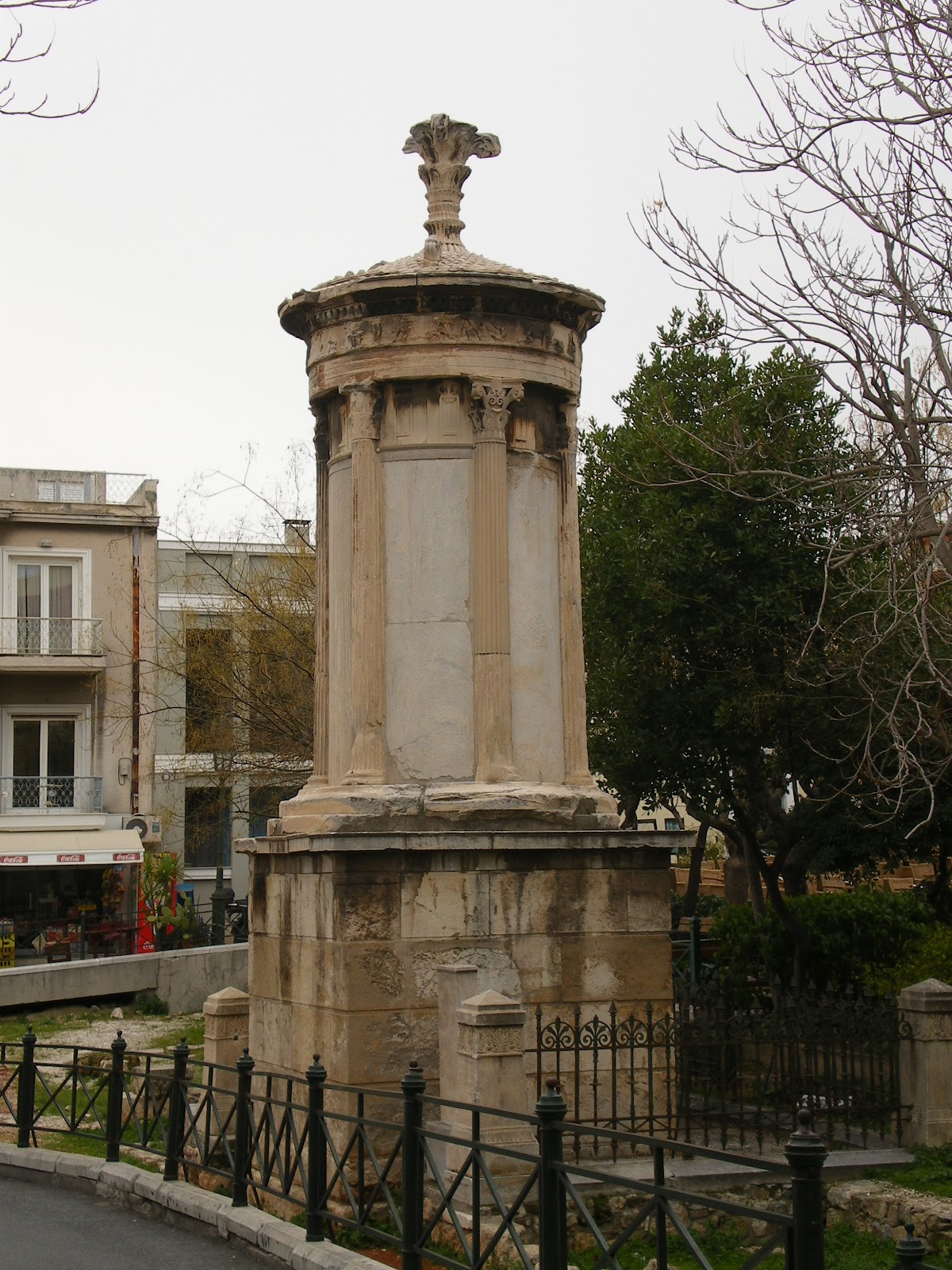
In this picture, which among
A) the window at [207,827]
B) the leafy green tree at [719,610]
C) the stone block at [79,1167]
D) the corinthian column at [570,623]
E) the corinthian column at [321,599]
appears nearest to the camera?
the stone block at [79,1167]

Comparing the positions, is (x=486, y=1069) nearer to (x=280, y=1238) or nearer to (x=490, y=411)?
(x=280, y=1238)

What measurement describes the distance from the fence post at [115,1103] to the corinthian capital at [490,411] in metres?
5.00

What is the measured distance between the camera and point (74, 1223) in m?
10.4

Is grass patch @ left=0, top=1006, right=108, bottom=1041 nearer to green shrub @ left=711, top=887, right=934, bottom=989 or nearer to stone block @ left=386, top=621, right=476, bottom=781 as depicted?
green shrub @ left=711, top=887, right=934, bottom=989

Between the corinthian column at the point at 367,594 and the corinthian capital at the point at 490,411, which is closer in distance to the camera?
the corinthian column at the point at 367,594

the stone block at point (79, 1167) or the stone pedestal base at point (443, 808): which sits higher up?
the stone pedestal base at point (443, 808)

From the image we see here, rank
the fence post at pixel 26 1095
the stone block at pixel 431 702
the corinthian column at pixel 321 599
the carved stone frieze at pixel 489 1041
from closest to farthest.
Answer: the carved stone frieze at pixel 489 1041 → the stone block at pixel 431 702 → the fence post at pixel 26 1095 → the corinthian column at pixel 321 599

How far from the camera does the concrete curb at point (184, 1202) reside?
8672mm

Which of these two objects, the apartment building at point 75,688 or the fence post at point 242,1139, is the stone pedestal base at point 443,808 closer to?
the fence post at point 242,1139

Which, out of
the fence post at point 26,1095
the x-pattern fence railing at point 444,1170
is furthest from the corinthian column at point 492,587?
the fence post at point 26,1095

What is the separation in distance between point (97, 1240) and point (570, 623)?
213 inches

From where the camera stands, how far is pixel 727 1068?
12594mm

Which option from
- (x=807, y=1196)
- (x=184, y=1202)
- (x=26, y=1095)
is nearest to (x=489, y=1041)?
(x=184, y=1202)

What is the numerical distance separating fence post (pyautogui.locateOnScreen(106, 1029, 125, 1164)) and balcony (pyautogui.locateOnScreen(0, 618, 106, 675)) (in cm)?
2277
